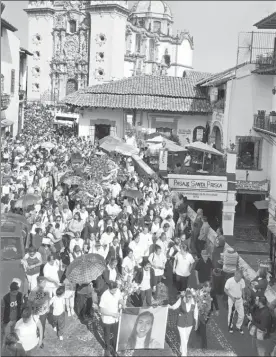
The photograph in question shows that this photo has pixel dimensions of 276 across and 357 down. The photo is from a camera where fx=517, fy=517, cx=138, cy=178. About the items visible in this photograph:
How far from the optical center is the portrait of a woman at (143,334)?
926 cm

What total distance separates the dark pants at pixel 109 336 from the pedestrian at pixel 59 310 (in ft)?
3.23

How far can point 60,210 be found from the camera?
14.5 m

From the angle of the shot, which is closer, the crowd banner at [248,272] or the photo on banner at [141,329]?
the photo on banner at [141,329]

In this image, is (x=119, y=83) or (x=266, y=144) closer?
(x=266, y=144)

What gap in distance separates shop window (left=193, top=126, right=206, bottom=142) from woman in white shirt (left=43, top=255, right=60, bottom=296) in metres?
25.4

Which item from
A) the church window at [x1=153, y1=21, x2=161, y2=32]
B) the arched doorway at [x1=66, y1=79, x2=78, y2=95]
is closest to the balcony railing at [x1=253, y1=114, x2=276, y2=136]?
the arched doorway at [x1=66, y1=79, x2=78, y2=95]

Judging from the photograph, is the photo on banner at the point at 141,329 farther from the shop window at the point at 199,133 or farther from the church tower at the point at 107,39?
the church tower at the point at 107,39

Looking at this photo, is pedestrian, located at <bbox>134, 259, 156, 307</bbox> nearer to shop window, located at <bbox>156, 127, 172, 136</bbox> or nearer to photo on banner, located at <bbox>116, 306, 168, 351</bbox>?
photo on banner, located at <bbox>116, 306, 168, 351</bbox>

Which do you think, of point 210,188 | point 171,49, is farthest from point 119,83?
point 171,49

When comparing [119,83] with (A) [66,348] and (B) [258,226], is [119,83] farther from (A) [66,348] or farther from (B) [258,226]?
(A) [66,348]

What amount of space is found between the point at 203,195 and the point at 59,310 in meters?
14.0

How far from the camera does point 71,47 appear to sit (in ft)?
194

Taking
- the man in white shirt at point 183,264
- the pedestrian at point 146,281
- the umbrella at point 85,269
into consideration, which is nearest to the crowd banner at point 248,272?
the man in white shirt at point 183,264

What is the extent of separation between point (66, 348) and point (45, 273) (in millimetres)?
1626
